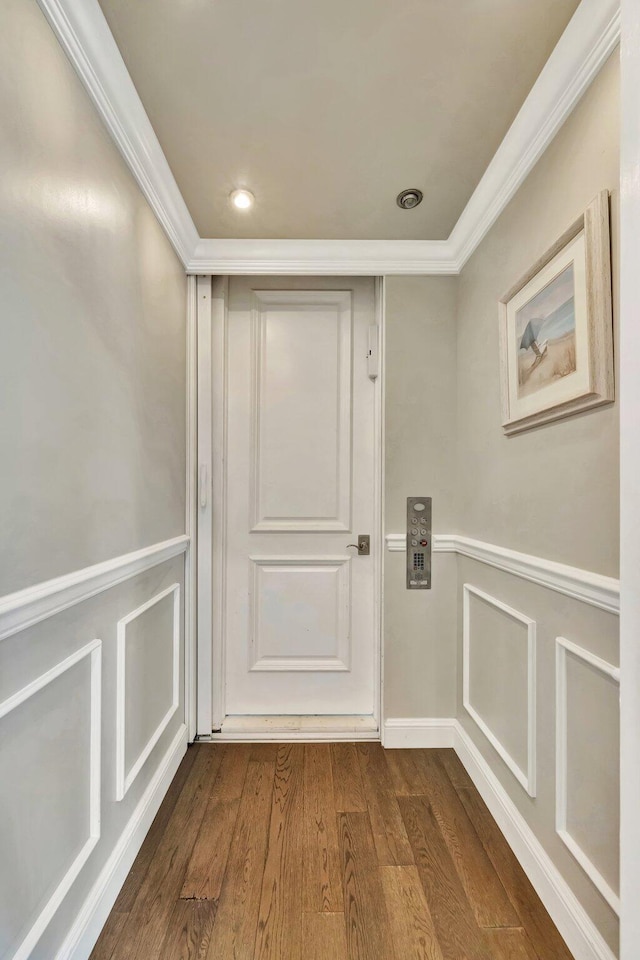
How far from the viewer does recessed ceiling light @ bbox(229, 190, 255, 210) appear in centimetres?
183

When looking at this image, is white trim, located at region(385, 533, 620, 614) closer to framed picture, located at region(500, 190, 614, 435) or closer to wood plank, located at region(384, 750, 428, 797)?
framed picture, located at region(500, 190, 614, 435)

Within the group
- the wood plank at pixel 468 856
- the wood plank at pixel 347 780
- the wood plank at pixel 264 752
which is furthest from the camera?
the wood plank at pixel 264 752

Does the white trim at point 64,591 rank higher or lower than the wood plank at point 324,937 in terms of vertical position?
higher

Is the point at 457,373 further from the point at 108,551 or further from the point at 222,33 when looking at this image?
the point at 108,551

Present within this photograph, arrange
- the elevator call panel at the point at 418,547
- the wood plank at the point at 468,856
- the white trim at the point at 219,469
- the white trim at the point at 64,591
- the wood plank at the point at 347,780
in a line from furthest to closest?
the white trim at the point at 219,469, the elevator call panel at the point at 418,547, the wood plank at the point at 347,780, the wood plank at the point at 468,856, the white trim at the point at 64,591

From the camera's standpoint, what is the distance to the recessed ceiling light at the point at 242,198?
6.00 ft

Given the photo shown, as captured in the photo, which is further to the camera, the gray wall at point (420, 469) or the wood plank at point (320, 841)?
the gray wall at point (420, 469)

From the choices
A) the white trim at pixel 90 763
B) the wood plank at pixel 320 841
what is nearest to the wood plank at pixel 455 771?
the wood plank at pixel 320 841

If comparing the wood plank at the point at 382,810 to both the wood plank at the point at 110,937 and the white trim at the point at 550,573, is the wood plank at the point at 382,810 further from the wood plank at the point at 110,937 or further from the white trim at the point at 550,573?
the white trim at the point at 550,573

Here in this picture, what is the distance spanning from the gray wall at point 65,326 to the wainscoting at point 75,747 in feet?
0.37

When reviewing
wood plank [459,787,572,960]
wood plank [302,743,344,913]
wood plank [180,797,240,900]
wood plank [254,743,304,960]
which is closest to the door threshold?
wood plank [302,743,344,913]

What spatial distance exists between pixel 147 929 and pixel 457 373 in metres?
2.24

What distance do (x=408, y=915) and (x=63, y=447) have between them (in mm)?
1565

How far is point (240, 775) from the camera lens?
1.99m
